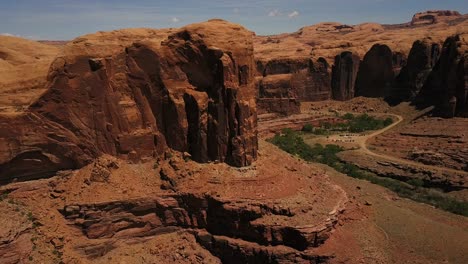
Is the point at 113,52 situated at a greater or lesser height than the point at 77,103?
greater

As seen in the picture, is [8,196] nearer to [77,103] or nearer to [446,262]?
[77,103]

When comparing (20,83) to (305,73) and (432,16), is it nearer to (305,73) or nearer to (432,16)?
(305,73)

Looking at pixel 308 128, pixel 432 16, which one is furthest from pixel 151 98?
pixel 432 16

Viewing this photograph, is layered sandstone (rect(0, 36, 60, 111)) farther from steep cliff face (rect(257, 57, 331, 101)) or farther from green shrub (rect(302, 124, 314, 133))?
steep cliff face (rect(257, 57, 331, 101))

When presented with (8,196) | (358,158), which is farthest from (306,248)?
(358,158)

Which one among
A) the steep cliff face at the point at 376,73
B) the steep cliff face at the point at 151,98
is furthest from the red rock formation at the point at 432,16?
the steep cliff face at the point at 151,98

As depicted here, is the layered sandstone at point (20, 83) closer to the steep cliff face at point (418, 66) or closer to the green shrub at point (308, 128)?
the green shrub at point (308, 128)
